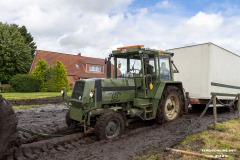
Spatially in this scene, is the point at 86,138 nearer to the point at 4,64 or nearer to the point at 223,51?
the point at 223,51

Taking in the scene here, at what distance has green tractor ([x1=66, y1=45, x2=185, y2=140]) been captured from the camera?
668cm

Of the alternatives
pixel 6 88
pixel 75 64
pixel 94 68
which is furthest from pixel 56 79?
pixel 94 68

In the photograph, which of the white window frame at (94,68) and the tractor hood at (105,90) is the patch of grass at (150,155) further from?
the white window frame at (94,68)

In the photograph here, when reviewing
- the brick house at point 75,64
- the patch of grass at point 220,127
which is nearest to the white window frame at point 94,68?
the brick house at point 75,64

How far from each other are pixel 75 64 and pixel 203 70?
32.7m

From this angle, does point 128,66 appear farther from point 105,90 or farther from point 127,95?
point 105,90

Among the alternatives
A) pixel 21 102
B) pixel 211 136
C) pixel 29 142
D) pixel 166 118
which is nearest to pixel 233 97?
pixel 166 118

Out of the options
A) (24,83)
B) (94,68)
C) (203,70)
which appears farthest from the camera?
(94,68)

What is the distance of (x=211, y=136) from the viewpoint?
661cm

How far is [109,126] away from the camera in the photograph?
6652mm

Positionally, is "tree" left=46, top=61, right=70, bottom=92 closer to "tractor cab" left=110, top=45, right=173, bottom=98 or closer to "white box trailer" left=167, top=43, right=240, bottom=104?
"white box trailer" left=167, top=43, right=240, bottom=104

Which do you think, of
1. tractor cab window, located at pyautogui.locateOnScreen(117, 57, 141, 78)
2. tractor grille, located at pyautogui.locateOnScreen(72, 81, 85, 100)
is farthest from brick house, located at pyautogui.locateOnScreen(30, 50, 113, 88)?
tractor grille, located at pyautogui.locateOnScreen(72, 81, 85, 100)

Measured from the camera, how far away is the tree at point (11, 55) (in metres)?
33.5

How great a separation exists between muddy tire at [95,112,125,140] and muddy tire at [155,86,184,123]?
5.94ft
